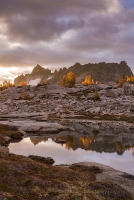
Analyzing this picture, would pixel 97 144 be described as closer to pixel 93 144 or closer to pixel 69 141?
pixel 93 144

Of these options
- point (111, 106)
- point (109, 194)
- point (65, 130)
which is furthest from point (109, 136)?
point (111, 106)

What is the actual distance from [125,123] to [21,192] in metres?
45.5

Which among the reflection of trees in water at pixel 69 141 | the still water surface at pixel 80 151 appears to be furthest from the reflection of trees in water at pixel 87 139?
the reflection of trees in water at pixel 69 141

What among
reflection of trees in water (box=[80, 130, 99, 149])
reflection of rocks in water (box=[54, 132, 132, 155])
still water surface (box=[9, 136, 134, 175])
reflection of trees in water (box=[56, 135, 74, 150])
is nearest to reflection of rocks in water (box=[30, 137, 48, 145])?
still water surface (box=[9, 136, 134, 175])

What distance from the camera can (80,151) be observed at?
1321 inches

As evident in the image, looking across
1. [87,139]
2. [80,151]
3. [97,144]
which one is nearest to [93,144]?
[97,144]

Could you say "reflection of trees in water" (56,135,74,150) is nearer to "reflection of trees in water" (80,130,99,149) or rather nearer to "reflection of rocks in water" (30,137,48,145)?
"reflection of trees in water" (80,130,99,149)

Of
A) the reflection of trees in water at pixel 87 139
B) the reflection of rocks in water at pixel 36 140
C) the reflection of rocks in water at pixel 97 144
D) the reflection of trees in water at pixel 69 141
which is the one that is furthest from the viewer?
the reflection of rocks in water at pixel 36 140

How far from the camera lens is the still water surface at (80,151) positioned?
94.2ft

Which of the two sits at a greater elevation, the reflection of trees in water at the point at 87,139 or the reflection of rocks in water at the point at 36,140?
the reflection of rocks in water at the point at 36,140

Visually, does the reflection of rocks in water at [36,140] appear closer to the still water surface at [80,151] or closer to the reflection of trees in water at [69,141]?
the still water surface at [80,151]

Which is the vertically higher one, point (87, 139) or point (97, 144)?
point (87, 139)

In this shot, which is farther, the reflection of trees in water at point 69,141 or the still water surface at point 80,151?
the reflection of trees in water at point 69,141

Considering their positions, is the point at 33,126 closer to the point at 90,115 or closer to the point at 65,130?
the point at 65,130
